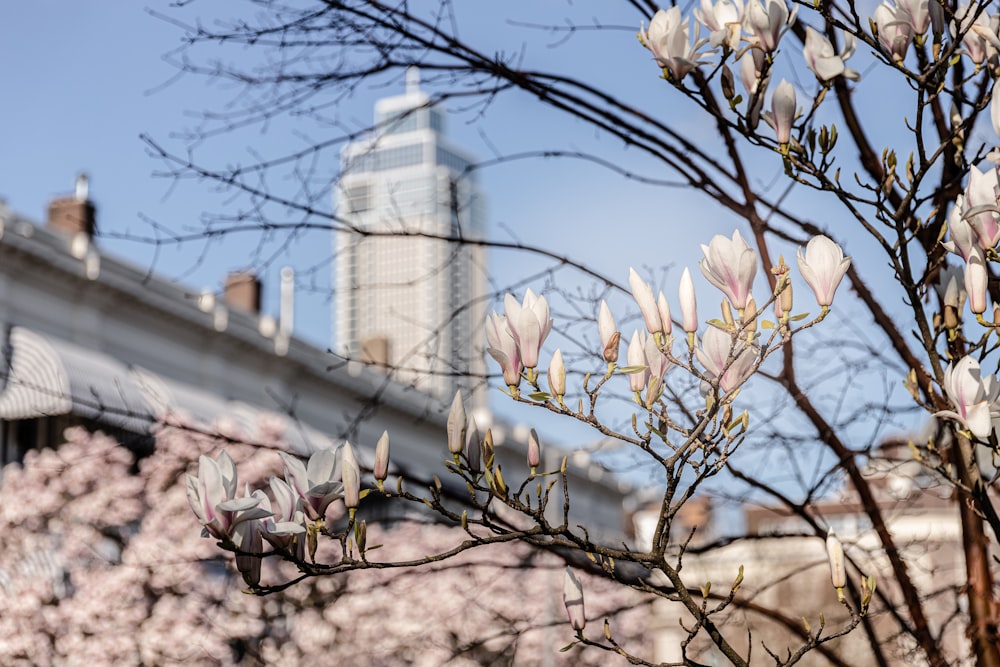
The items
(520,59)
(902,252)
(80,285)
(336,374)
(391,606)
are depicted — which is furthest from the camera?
(336,374)

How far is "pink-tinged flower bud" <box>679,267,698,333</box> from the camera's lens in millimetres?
2832

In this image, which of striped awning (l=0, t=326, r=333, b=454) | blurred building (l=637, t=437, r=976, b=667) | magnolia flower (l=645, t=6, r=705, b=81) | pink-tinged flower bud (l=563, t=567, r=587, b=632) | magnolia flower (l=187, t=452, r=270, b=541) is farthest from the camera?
striped awning (l=0, t=326, r=333, b=454)

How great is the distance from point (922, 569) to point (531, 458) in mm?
3504

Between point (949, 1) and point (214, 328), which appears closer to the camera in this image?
point (949, 1)

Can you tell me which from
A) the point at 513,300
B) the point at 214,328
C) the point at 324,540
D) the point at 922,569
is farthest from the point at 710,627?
the point at 214,328

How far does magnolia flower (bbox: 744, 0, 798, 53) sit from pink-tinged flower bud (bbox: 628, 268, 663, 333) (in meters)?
0.86

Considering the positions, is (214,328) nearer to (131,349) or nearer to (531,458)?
(131,349)

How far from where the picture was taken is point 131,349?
2153 centimetres

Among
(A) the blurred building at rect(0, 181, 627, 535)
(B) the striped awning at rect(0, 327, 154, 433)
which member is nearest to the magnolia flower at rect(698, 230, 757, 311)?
(A) the blurred building at rect(0, 181, 627, 535)

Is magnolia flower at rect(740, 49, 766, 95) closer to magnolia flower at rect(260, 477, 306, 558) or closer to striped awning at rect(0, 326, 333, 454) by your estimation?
magnolia flower at rect(260, 477, 306, 558)

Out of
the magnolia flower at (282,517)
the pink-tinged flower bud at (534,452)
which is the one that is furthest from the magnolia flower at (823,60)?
the magnolia flower at (282,517)

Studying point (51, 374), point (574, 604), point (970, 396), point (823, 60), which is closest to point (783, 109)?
point (823, 60)

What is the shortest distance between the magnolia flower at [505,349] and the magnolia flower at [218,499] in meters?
0.55

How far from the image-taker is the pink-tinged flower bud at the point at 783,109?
3.33 m
